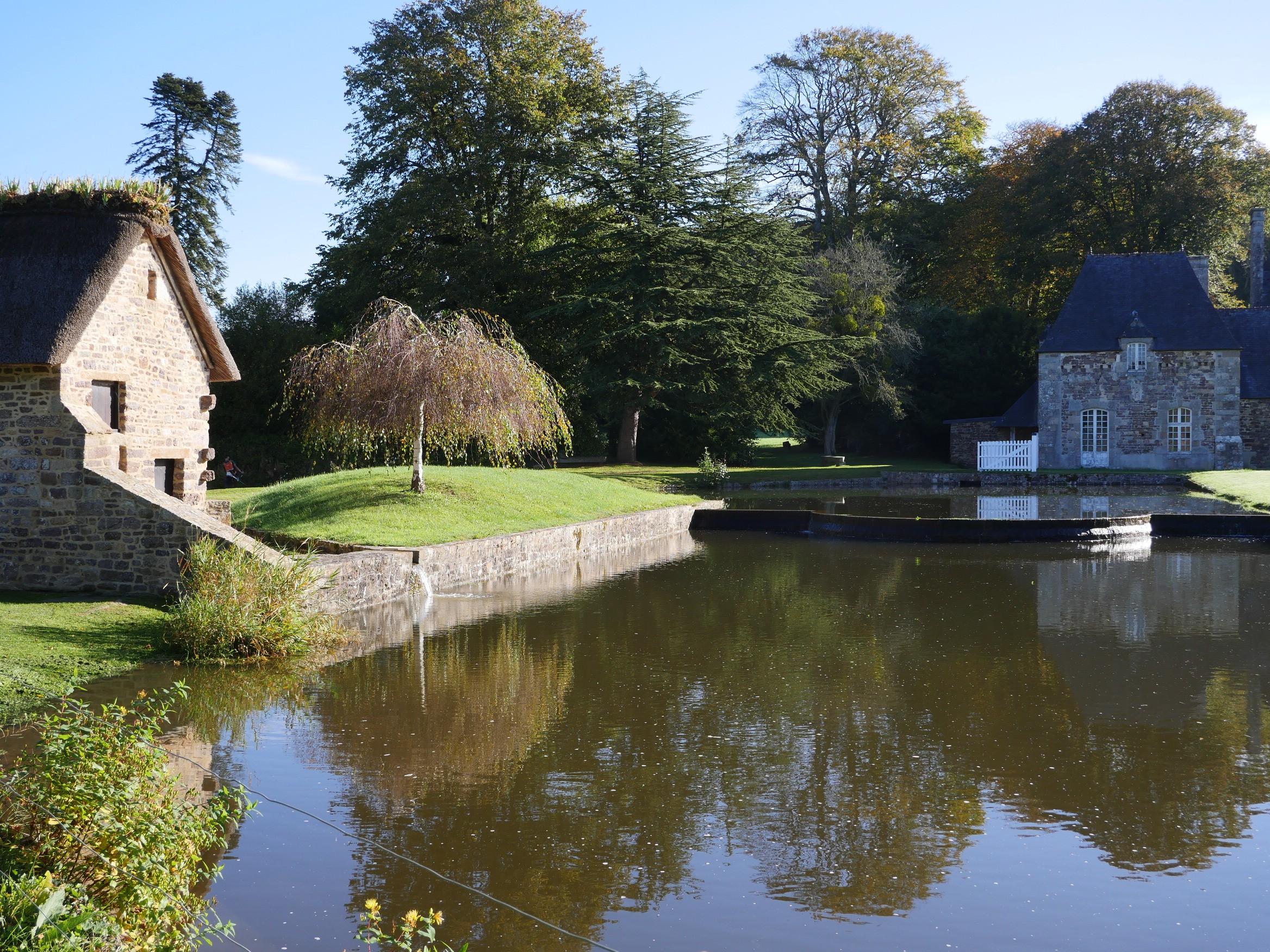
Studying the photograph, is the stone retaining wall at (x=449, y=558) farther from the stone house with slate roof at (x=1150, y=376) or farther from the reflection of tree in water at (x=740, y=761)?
the stone house with slate roof at (x=1150, y=376)

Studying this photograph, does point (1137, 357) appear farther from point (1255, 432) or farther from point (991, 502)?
point (991, 502)

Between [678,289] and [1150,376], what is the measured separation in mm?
17999

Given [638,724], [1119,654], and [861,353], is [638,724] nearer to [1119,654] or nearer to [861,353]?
[1119,654]

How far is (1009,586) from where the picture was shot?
15.1 meters

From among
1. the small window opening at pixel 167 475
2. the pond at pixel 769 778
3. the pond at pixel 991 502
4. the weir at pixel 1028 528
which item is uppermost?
the small window opening at pixel 167 475

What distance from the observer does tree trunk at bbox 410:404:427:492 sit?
1814 centimetres

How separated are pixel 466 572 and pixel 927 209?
3763cm

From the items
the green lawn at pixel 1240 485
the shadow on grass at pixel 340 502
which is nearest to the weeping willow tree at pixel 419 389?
the shadow on grass at pixel 340 502

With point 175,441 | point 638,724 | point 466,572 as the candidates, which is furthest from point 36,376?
point 638,724

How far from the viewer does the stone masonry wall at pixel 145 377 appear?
13375mm

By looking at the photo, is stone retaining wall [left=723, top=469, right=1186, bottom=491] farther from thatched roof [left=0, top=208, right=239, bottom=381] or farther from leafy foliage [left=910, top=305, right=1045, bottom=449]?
thatched roof [left=0, top=208, right=239, bottom=381]

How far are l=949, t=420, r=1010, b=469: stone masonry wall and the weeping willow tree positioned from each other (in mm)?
25820

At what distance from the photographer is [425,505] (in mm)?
18594

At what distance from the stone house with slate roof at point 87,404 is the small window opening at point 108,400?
0.07 feet
